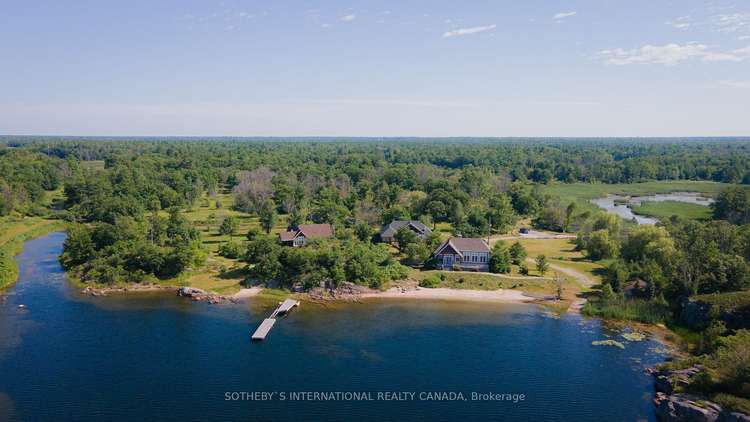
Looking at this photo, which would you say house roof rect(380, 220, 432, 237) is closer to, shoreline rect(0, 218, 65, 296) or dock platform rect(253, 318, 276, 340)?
dock platform rect(253, 318, 276, 340)

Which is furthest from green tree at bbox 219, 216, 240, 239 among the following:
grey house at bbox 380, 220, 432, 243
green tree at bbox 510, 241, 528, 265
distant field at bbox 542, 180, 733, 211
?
distant field at bbox 542, 180, 733, 211

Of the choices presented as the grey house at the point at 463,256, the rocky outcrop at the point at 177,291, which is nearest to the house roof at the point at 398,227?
the grey house at the point at 463,256

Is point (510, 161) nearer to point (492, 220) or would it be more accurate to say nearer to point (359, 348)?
point (492, 220)

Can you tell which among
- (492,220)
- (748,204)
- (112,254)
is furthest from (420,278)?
(748,204)

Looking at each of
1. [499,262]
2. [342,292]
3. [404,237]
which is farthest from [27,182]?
[499,262]

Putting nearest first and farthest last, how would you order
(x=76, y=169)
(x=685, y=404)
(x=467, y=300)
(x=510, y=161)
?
(x=685, y=404), (x=467, y=300), (x=76, y=169), (x=510, y=161)

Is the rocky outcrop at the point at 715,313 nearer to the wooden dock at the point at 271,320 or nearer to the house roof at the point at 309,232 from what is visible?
the wooden dock at the point at 271,320

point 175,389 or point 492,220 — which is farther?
point 492,220
